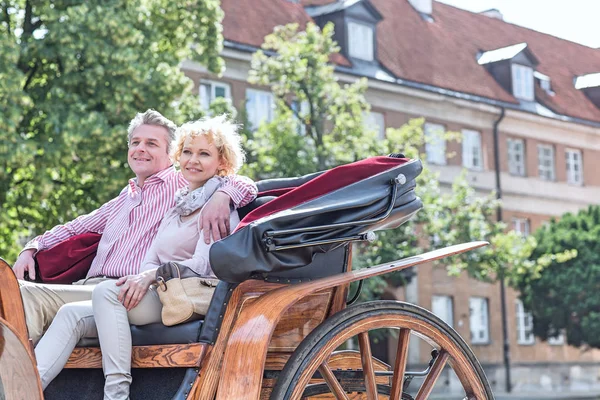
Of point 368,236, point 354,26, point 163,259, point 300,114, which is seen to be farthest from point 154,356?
point 354,26

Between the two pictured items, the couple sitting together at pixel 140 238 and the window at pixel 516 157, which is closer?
the couple sitting together at pixel 140 238

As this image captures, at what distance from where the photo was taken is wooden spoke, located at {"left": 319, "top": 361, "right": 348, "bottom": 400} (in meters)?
4.57

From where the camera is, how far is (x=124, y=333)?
4.50m

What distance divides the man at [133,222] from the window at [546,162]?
108 ft

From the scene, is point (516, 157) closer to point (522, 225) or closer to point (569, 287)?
point (522, 225)

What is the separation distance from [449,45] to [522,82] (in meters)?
2.92

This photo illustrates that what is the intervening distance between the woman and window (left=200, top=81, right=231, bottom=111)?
69.9 feet

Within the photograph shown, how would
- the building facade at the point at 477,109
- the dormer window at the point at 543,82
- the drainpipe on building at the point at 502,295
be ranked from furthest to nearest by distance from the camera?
the dormer window at the point at 543,82 → the drainpipe on building at the point at 502,295 → the building facade at the point at 477,109

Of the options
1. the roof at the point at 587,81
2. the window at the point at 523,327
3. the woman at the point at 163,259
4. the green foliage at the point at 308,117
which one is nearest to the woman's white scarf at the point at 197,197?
the woman at the point at 163,259

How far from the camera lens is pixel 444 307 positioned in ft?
106

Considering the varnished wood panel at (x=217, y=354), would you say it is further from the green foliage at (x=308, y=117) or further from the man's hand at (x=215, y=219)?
the green foliage at (x=308, y=117)

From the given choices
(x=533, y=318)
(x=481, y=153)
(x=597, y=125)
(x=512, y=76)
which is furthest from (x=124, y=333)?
(x=597, y=125)

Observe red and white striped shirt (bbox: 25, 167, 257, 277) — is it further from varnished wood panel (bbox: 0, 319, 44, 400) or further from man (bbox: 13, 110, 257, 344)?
varnished wood panel (bbox: 0, 319, 44, 400)

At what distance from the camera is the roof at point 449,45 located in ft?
99.6
